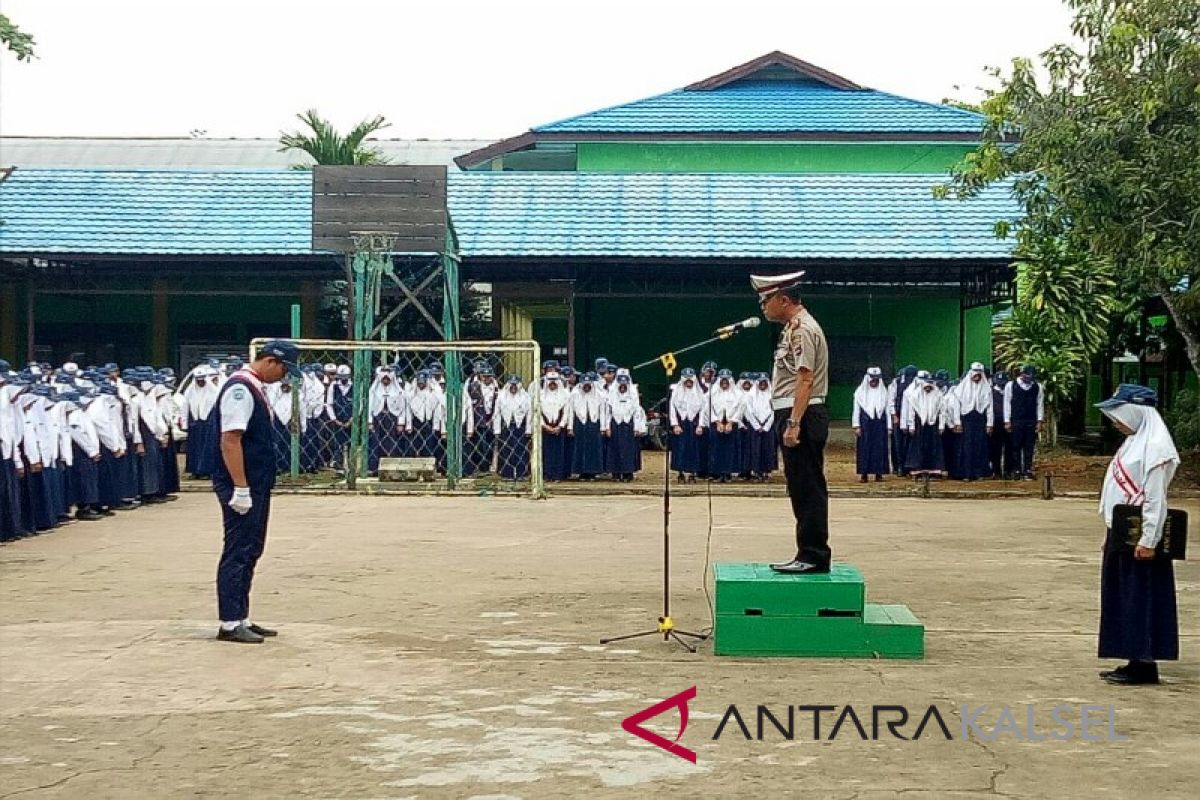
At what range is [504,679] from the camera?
752cm

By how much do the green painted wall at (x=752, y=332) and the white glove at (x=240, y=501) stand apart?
19.3 metres

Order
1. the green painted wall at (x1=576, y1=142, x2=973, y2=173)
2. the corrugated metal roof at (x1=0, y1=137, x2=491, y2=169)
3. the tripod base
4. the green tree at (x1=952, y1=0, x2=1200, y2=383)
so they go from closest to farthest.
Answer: the tripod base → the green tree at (x1=952, y1=0, x2=1200, y2=383) → the green painted wall at (x1=576, y1=142, x2=973, y2=173) → the corrugated metal roof at (x1=0, y1=137, x2=491, y2=169)

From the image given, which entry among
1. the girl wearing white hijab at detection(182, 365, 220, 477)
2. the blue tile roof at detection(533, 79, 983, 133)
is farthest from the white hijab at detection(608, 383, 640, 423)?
the blue tile roof at detection(533, 79, 983, 133)

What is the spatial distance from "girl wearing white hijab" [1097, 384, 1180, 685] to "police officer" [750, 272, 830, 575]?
1.62 m

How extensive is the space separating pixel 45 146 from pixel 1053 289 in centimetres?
3238

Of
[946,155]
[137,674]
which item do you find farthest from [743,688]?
[946,155]

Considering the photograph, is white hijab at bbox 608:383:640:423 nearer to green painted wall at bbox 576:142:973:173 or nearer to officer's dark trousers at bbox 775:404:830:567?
green painted wall at bbox 576:142:973:173

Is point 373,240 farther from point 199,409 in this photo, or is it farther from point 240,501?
point 240,501

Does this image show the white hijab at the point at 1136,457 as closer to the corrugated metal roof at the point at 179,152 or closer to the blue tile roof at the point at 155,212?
the blue tile roof at the point at 155,212

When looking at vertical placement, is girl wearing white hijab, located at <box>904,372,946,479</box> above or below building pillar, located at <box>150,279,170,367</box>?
below

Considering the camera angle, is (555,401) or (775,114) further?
(775,114)

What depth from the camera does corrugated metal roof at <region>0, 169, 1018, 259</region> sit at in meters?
24.2

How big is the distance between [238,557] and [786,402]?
3.41m

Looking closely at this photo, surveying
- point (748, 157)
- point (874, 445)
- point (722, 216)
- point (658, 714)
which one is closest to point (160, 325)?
Answer: point (722, 216)
